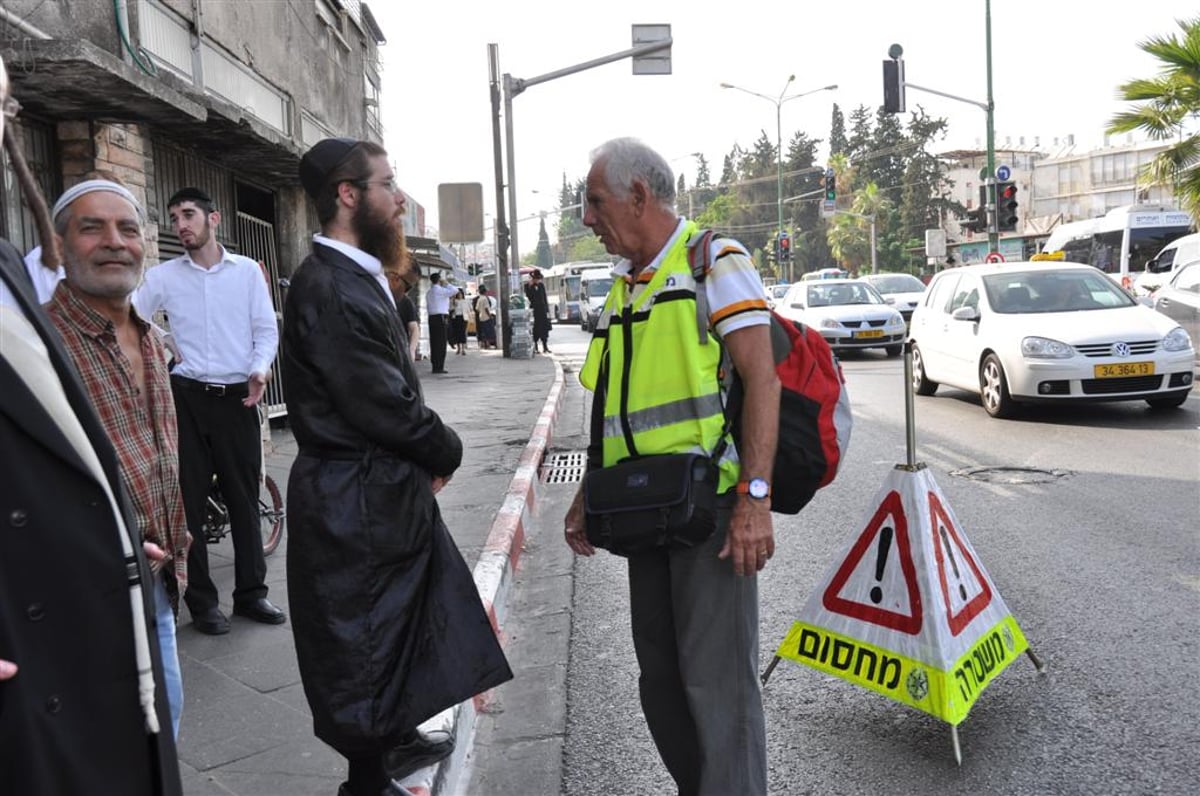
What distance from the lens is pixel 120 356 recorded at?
286 cm

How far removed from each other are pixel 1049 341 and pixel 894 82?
14.1 meters

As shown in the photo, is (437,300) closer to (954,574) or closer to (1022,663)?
(1022,663)

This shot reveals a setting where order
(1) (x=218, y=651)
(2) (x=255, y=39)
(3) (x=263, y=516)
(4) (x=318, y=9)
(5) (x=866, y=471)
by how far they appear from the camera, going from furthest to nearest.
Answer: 1. (4) (x=318, y=9)
2. (2) (x=255, y=39)
3. (5) (x=866, y=471)
4. (3) (x=263, y=516)
5. (1) (x=218, y=651)

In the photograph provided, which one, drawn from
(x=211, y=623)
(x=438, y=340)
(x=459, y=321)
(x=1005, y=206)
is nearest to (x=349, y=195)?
(x=211, y=623)

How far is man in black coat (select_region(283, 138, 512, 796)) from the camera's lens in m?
2.74

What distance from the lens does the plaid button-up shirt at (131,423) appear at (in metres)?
2.69

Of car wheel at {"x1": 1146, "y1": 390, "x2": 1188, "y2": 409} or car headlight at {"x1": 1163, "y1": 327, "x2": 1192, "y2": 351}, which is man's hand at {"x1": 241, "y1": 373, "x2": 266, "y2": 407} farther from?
car wheel at {"x1": 1146, "y1": 390, "x2": 1188, "y2": 409}

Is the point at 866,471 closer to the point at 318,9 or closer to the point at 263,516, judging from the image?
the point at 263,516

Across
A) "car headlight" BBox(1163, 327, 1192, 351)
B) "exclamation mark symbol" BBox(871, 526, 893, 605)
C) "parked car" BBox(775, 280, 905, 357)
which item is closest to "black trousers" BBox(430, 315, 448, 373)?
"parked car" BBox(775, 280, 905, 357)

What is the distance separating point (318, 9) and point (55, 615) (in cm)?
1354

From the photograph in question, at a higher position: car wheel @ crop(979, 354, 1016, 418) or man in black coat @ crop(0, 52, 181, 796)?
man in black coat @ crop(0, 52, 181, 796)

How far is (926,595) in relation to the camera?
3490mm

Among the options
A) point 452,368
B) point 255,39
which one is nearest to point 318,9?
point 255,39

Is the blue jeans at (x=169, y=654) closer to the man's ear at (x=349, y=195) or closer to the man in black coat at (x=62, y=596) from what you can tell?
the man in black coat at (x=62, y=596)
